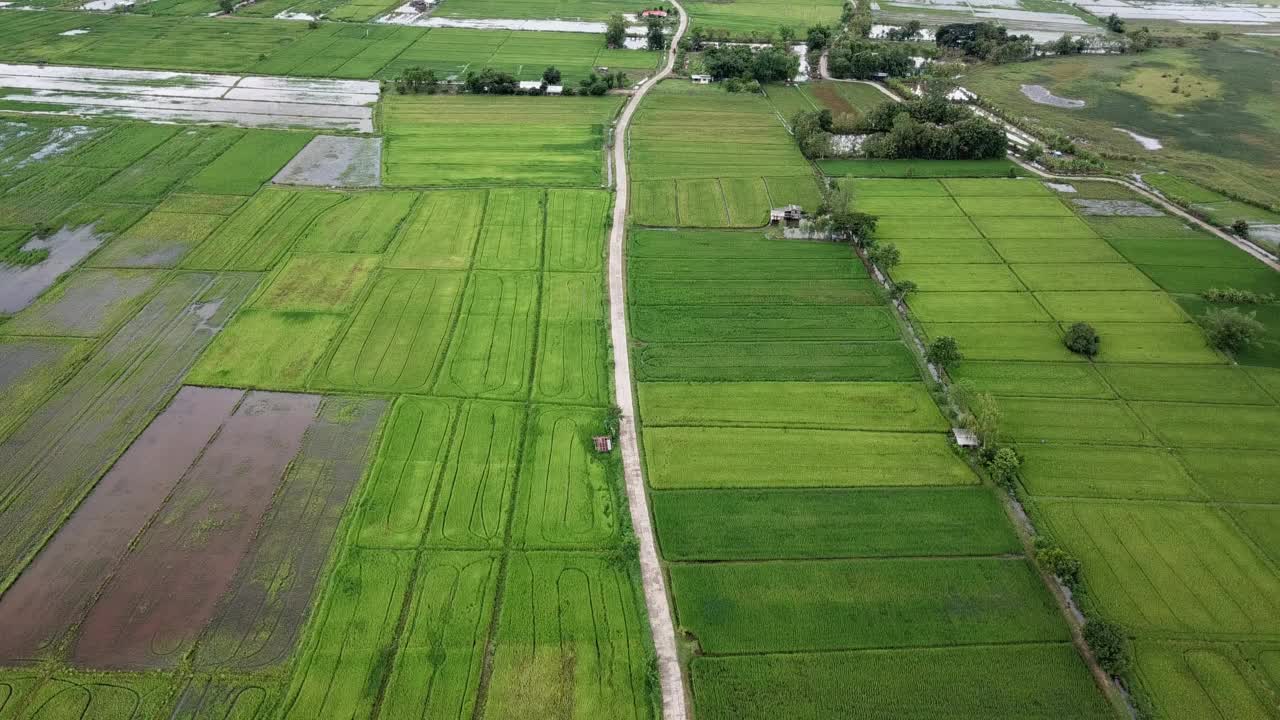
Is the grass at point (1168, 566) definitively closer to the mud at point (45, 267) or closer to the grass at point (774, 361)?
the grass at point (774, 361)

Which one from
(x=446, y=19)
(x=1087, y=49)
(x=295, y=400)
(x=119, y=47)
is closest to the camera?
(x=295, y=400)

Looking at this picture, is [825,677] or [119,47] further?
[119,47]

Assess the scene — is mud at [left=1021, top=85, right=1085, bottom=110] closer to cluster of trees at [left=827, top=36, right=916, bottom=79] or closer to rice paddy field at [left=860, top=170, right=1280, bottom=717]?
cluster of trees at [left=827, top=36, right=916, bottom=79]

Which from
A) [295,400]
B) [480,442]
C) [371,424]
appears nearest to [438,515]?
[480,442]

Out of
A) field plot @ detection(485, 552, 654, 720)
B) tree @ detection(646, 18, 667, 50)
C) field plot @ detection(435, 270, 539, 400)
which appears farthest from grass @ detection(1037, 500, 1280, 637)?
tree @ detection(646, 18, 667, 50)

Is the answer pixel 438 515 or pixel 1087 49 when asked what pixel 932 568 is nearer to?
pixel 438 515

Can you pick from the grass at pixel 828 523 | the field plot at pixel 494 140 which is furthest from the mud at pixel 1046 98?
the grass at pixel 828 523
